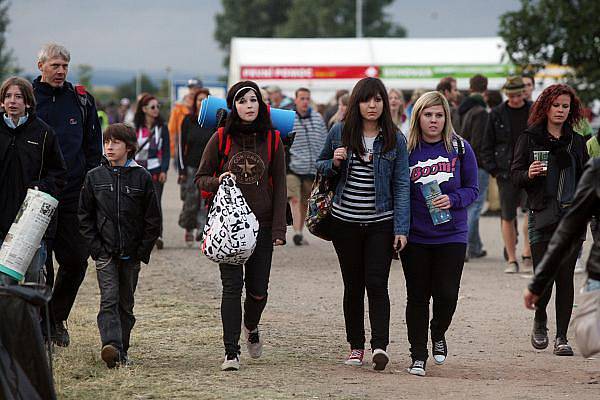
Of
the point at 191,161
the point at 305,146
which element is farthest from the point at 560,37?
the point at 191,161

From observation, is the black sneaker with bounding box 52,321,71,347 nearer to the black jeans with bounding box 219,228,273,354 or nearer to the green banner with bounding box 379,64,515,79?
the black jeans with bounding box 219,228,273,354

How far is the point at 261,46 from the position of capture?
3919 centimetres

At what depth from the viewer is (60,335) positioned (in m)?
9.45

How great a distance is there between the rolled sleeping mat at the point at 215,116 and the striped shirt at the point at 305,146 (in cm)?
745

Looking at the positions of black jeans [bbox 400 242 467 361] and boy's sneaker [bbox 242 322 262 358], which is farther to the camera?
boy's sneaker [bbox 242 322 262 358]

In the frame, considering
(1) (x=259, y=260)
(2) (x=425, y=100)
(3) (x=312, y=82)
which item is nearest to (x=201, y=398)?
(1) (x=259, y=260)

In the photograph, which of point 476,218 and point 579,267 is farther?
point 476,218

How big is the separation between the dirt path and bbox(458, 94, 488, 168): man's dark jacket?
177cm

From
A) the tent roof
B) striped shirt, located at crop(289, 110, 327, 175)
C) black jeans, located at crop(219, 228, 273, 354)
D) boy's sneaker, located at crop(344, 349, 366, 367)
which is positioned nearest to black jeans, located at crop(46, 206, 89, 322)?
black jeans, located at crop(219, 228, 273, 354)

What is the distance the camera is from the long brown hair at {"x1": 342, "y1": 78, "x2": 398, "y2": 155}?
852 cm

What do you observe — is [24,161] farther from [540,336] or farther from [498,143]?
[498,143]

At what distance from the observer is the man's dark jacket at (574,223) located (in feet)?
20.0

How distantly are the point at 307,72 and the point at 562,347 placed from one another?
95.7 feet

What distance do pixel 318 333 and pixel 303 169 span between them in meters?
6.41
